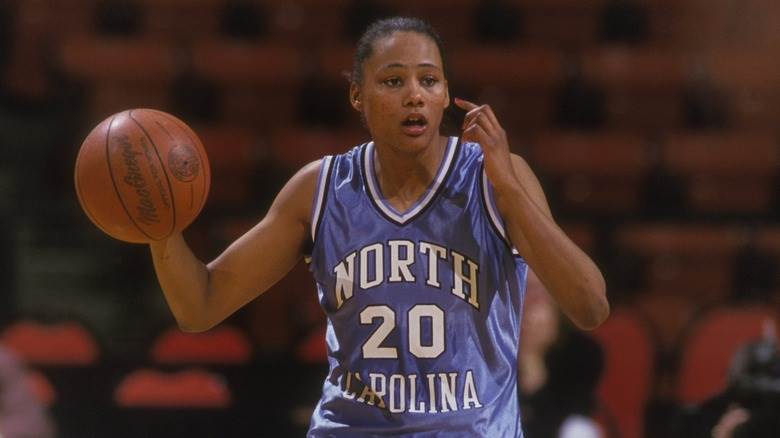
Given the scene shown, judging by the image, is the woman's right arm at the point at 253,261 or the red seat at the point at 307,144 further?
the red seat at the point at 307,144

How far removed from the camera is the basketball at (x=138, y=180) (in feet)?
9.90

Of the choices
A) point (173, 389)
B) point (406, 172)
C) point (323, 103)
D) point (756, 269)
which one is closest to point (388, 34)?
point (406, 172)

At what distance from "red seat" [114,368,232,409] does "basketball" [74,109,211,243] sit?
253cm

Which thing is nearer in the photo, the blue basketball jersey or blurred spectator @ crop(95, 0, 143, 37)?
the blue basketball jersey

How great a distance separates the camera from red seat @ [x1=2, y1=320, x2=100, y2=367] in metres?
5.97

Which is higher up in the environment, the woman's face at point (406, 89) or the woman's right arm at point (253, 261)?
the woman's face at point (406, 89)

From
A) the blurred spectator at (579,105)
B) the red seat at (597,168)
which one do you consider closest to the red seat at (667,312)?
the red seat at (597,168)

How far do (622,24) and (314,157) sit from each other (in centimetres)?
260

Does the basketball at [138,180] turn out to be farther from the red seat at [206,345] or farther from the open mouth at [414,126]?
the red seat at [206,345]

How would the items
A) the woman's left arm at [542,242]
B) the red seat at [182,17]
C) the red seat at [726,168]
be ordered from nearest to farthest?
1. the woman's left arm at [542,242]
2. the red seat at [726,168]
3. the red seat at [182,17]

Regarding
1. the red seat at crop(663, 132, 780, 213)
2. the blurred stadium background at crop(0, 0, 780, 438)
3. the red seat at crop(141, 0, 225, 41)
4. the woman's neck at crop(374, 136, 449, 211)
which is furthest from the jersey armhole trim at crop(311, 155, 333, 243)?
the red seat at crop(141, 0, 225, 41)

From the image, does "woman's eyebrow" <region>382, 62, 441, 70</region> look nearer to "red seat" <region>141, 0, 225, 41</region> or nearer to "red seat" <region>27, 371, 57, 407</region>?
"red seat" <region>27, 371, 57, 407</region>

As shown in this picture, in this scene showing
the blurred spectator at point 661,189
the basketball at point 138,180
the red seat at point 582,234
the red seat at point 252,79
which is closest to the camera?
the basketball at point 138,180

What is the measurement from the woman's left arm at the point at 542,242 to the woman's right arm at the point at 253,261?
0.48 meters
